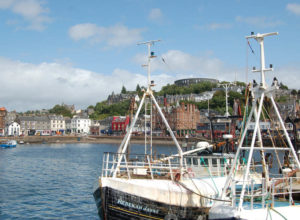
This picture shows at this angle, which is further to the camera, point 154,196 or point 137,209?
point 137,209

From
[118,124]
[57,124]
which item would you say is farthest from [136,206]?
[57,124]

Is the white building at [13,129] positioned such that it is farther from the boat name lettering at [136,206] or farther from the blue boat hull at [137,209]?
the boat name lettering at [136,206]

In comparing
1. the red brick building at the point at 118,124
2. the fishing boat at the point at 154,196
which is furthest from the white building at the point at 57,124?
the fishing boat at the point at 154,196

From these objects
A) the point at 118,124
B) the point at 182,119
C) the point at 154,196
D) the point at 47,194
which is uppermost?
the point at 182,119

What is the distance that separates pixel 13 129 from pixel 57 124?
25.0 m

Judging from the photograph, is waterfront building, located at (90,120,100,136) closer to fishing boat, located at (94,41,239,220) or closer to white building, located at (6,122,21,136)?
white building, located at (6,122,21,136)

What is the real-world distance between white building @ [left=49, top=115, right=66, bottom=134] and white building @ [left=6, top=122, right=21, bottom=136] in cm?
1848

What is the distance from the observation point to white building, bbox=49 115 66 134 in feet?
618

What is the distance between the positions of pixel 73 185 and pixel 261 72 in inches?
1129

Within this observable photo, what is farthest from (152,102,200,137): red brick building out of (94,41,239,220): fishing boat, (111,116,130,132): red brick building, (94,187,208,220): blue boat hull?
(94,187,208,220): blue boat hull

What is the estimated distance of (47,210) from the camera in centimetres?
2686

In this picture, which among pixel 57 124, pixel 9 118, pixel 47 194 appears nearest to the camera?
pixel 47 194

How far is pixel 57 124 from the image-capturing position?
628 feet

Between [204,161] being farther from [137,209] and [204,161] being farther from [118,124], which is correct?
[118,124]
